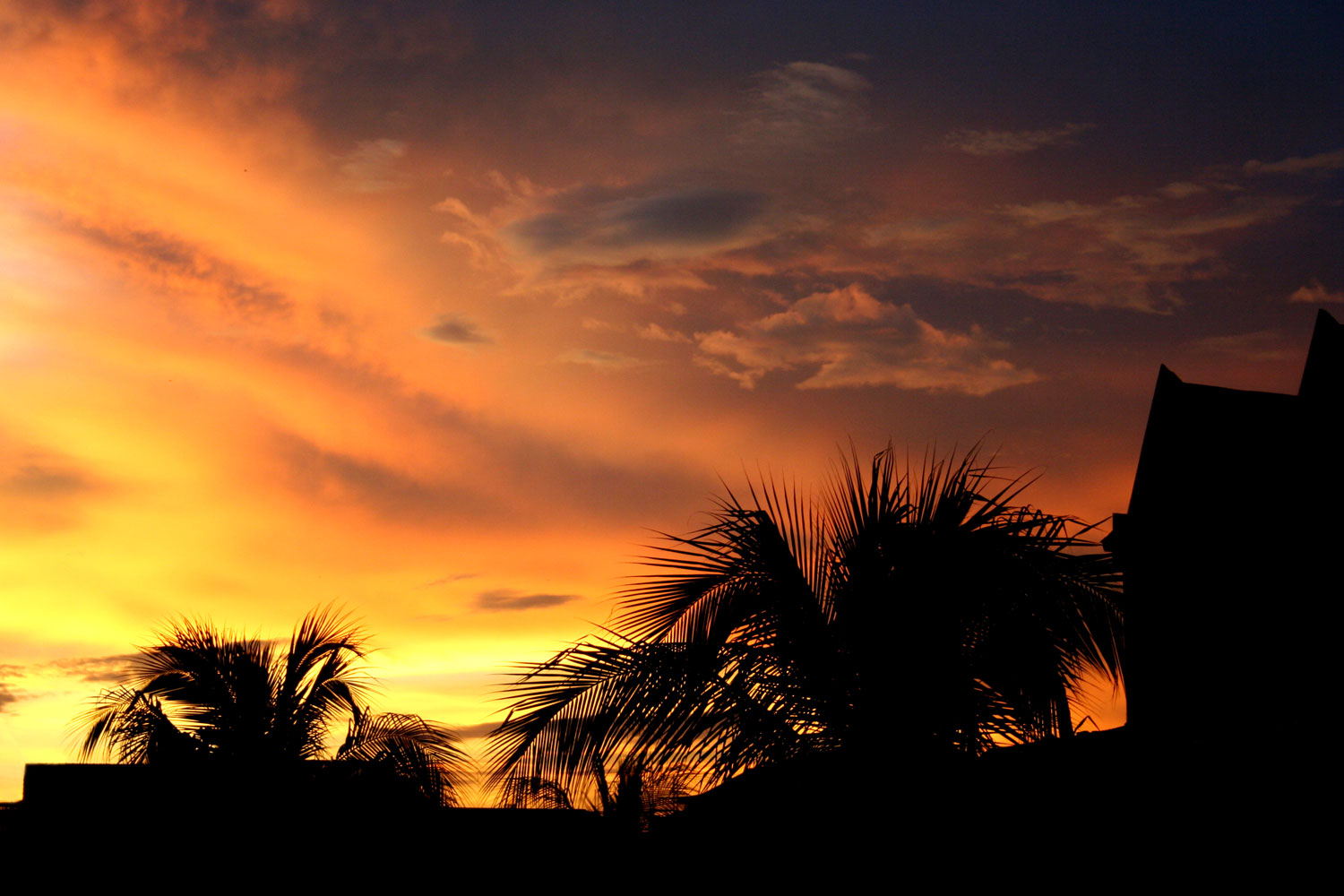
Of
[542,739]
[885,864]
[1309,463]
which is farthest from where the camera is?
[1309,463]

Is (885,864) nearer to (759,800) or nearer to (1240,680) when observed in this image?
(759,800)

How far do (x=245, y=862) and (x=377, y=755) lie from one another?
7.46ft

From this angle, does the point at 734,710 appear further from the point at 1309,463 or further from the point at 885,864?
the point at 1309,463

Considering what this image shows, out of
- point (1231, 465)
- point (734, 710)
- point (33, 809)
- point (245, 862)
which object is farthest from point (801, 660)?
point (33, 809)

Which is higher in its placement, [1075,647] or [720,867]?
[1075,647]

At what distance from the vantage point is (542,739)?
23.7 feet

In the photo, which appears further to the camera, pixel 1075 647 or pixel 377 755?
pixel 377 755

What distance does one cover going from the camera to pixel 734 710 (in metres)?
7.59

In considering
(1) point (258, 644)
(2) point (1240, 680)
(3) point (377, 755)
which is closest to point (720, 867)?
(2) point (1240, 680)

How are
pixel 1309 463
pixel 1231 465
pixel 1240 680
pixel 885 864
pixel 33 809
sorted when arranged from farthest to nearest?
1. pixel 33 809
2. pixel 1231 465
3. pixel 1240 680
4. pixel 1309 463
5. pixel 885 864

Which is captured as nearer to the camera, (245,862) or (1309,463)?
(1309,463)

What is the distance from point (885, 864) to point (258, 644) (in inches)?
490

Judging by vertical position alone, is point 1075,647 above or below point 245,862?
above

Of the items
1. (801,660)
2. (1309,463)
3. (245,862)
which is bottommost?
(245,862)
